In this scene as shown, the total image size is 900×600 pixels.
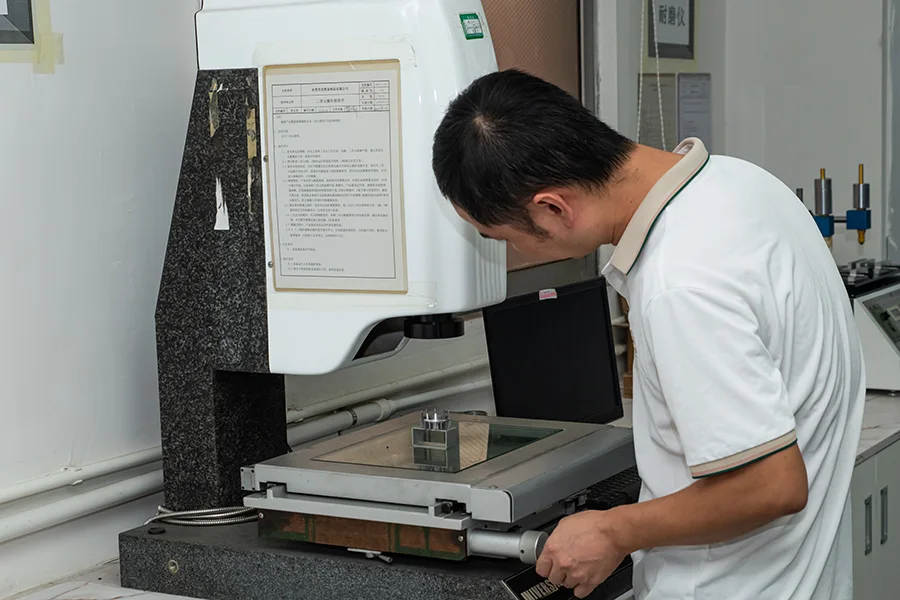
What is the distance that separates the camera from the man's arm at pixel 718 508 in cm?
107

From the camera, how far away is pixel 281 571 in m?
1.41

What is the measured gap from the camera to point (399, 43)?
4.50 feet

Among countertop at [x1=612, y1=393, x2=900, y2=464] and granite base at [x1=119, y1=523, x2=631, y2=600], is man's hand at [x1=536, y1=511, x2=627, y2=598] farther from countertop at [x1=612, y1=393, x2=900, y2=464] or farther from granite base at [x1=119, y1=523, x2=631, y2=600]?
countertop at [x1=612, y1=393, x2=900, y2=464]

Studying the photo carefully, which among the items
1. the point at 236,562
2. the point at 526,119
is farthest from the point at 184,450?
the point at 526,119

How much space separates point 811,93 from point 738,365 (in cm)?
256

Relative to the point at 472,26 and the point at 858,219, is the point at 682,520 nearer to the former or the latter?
the point at 472,26

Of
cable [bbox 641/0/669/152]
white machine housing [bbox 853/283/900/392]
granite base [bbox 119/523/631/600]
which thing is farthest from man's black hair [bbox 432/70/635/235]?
cable [bbox 641/0/669/152]

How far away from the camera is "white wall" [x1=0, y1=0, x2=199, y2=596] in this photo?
59.8 inches

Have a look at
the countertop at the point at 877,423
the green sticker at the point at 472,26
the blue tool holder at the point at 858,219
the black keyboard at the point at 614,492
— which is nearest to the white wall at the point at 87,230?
the green sticker at the point at 472,26

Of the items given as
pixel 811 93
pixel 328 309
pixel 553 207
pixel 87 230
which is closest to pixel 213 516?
pixel 328 309

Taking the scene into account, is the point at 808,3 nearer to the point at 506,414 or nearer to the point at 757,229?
the point at 506,414

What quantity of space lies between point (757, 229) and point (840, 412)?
26 centimetres

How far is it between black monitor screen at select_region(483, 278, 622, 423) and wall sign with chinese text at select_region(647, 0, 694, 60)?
1.11m

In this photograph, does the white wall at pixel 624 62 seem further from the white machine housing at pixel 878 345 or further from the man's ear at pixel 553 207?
the man's ear at pixel 553 207
